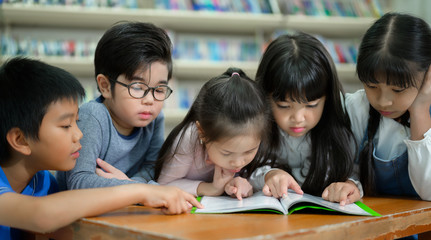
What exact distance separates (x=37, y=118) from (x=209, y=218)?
448 millimetres

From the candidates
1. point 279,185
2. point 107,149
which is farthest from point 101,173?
point 279,185

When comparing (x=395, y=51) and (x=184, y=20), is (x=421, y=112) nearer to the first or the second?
(x=395, y=51)

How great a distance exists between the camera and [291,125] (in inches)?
47.5

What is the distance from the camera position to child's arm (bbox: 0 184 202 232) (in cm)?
75

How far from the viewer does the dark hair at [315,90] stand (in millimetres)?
1172

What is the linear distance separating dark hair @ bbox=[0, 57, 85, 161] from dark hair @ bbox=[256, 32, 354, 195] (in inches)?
22.3

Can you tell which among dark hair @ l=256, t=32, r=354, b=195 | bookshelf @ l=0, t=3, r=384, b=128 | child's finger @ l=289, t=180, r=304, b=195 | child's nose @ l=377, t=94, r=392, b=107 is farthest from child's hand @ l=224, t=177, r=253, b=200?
bookshelf @ l=0, t=3, r=384, b=128

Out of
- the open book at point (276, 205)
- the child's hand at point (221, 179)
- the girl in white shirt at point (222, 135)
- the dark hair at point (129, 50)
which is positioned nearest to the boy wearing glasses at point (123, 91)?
the dark hair at point (129, 50)

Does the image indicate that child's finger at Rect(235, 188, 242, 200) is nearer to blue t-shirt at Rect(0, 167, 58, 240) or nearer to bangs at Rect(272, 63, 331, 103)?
bangs at Rect(272, 63, 331, 103)

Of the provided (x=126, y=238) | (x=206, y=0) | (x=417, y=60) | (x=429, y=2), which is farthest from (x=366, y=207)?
(x=429, y=2)

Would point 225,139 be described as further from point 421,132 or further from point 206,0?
point 206,0

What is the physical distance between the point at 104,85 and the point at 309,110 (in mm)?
625

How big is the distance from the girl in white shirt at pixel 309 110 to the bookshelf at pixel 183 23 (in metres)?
1.87

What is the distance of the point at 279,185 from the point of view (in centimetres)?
104
